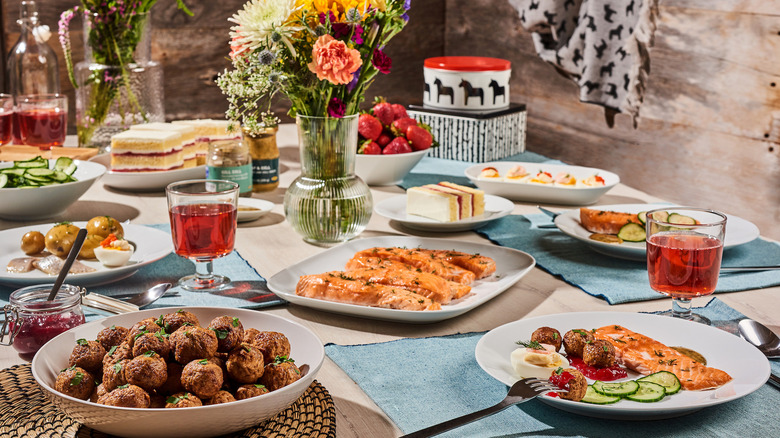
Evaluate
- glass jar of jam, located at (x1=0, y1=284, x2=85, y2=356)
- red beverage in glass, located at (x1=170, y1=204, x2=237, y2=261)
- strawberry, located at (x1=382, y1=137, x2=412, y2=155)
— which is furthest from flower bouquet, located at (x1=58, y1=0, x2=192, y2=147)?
glass jar of jam, located at (x1=0, y1=284, x2=85, y2=356)

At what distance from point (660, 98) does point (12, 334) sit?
2524 mm

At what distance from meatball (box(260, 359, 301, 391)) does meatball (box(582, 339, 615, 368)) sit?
0.38 m

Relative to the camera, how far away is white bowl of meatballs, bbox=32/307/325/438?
788mm

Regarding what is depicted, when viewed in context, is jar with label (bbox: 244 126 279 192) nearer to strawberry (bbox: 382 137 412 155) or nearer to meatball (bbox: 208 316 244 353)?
strawberry (bbox: 382 137 412 155)

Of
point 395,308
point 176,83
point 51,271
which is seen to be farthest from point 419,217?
point 176,83

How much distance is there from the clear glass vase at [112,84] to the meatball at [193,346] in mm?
1657

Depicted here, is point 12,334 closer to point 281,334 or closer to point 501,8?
point 281,334

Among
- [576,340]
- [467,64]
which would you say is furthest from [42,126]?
[576,340]

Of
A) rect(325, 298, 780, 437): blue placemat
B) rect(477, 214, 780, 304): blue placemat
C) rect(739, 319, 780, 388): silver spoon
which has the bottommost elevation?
rect(477, 214, 780, 304): blue placemat

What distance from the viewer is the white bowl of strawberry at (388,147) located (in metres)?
2.10

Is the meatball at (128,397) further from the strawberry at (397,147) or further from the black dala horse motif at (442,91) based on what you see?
the black dala horse motif at (442,91)

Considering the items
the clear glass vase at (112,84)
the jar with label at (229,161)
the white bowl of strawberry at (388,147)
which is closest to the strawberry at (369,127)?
the white bowl of strawberry at (388,147)

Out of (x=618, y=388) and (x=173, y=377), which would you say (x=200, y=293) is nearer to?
(x=173, y=377)

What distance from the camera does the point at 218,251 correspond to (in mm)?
1404
